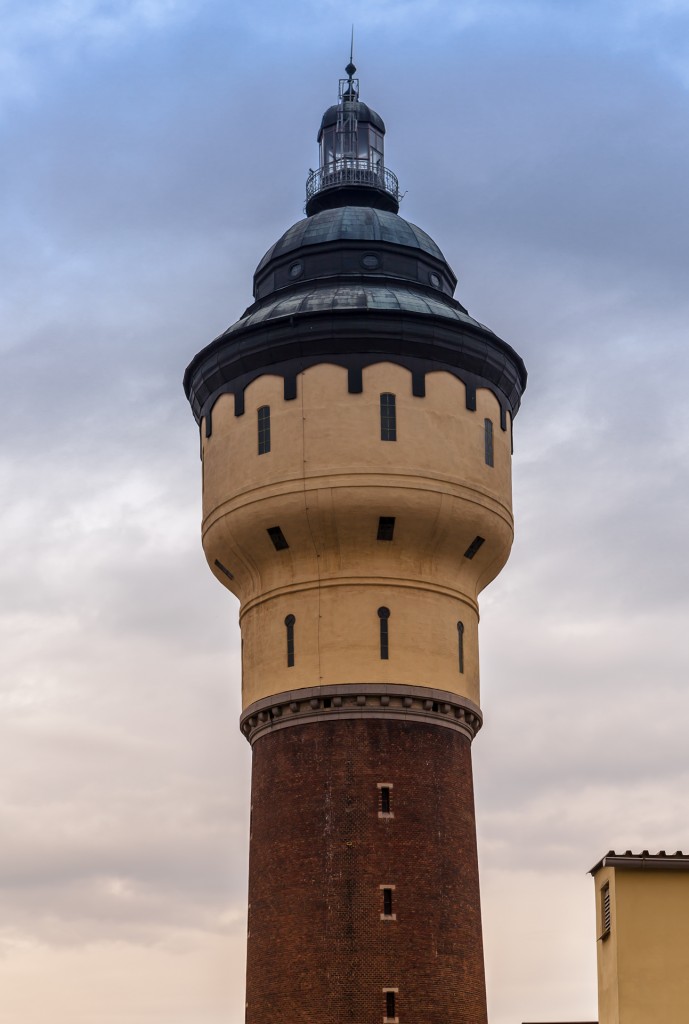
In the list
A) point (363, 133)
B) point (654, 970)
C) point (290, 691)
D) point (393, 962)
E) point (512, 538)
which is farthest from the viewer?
point (363, 133)

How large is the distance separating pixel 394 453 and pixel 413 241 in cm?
833

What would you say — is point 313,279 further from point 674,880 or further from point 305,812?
point 674,880

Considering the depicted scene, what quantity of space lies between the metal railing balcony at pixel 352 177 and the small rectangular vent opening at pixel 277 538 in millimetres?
12986

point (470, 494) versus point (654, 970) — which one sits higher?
point (470, 494)

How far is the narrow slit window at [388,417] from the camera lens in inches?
1860

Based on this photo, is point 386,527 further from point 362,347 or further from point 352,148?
point 352,148

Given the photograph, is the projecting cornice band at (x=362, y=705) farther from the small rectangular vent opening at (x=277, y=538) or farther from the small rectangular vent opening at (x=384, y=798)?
the small rectangular vent opening at (x=277, y=538)

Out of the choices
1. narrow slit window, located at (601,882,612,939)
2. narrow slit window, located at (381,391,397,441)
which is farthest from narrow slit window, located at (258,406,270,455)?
narrow slit window, located at (601,882,612,939)

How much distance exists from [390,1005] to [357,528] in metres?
11.5

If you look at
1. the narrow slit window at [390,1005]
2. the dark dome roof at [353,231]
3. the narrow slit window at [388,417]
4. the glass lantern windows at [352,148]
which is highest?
the glass lantern windows at [352,148]

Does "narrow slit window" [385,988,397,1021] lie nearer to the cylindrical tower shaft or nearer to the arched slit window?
the cylindrical tower shaft

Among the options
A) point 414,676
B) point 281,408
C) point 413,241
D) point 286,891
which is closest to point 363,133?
point 413,241

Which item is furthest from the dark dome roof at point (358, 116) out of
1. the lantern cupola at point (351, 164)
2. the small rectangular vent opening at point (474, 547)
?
the small rectangular vent opening at point (474, 547)

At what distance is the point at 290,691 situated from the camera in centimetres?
4653
